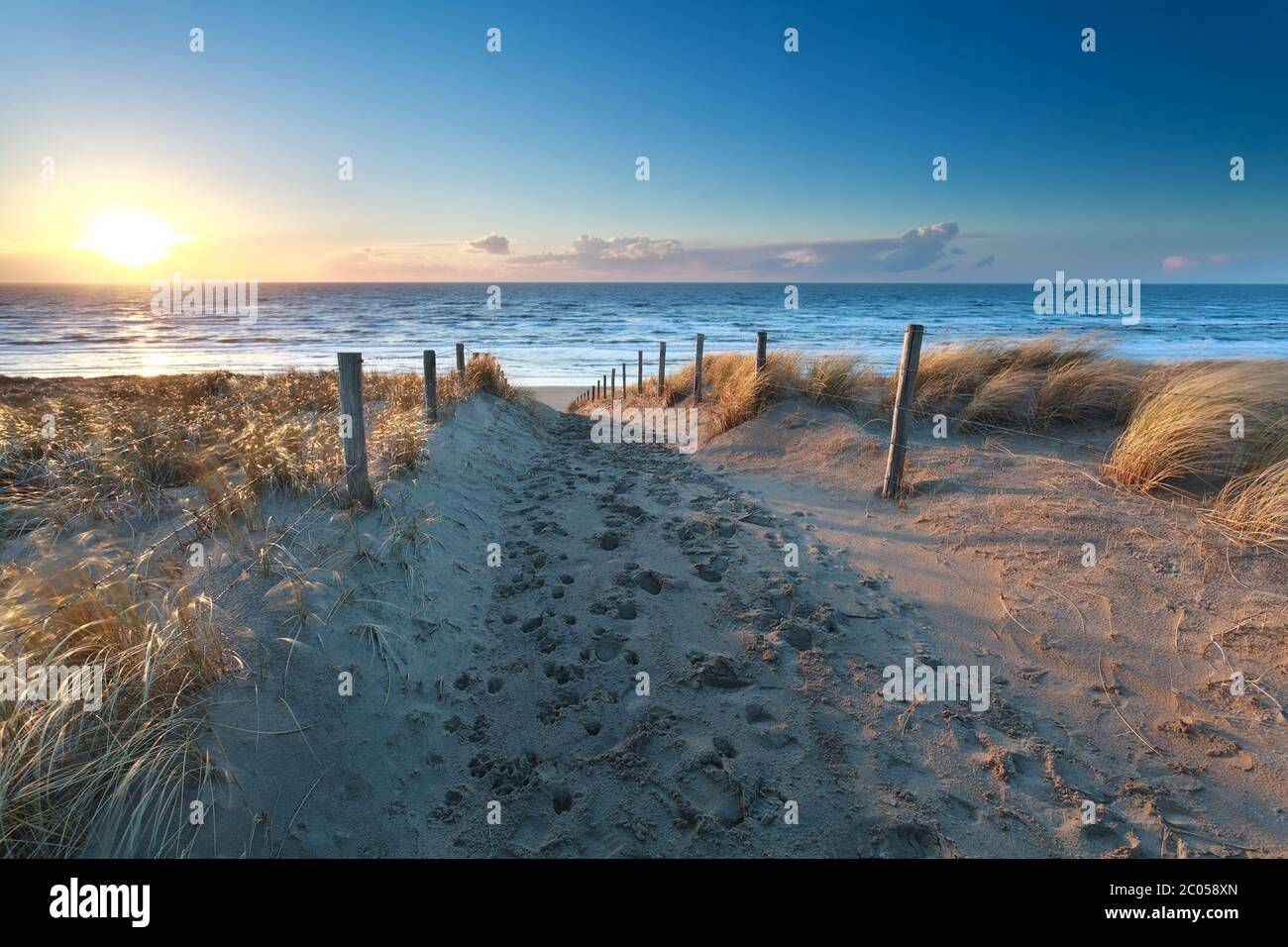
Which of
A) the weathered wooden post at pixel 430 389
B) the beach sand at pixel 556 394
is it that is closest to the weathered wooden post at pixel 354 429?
the weathered wooden post at pixel 430 389

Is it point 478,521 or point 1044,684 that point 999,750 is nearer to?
point 1044,684

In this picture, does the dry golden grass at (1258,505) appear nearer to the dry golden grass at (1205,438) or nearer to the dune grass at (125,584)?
the dry golden grass at (1205,438)

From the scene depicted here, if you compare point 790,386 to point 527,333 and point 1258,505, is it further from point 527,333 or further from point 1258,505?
point 527,333

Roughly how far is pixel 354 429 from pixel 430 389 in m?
3.82

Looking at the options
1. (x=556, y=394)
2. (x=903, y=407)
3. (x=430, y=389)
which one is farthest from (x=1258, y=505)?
(x=556, y=394)

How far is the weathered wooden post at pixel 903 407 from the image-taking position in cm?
629

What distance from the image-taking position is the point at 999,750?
10.5 ft

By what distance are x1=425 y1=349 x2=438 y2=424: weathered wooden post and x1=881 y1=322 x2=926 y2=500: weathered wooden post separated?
6011mm

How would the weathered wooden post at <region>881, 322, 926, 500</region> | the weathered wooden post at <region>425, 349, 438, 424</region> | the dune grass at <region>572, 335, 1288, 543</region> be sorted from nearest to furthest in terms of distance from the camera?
the dune grass at <region>572, 335, 1288, 543</region>, the weathered wooden post at <region>881, 322, 926, 500</region>, the weathered wooden post at <region>425, 349, 438, 424</region>

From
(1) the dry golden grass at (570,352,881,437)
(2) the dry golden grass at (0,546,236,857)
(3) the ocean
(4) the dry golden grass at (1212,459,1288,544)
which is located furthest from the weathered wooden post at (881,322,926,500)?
(2) the dry golden grass at (0,546,236,857)

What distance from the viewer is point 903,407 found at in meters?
6.35

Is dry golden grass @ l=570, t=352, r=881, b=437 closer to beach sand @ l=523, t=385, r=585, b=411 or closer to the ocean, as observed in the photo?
the ocean

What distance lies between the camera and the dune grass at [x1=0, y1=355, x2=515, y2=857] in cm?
238
